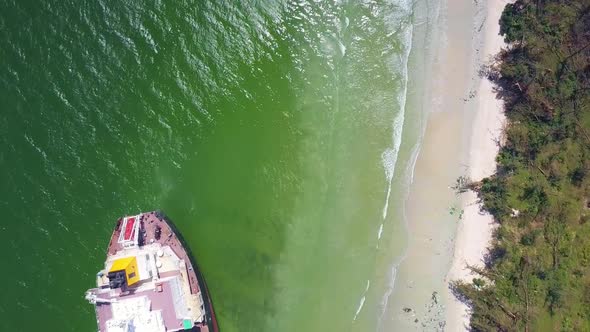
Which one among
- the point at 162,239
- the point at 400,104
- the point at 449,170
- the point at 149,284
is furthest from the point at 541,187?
the point at 149,284

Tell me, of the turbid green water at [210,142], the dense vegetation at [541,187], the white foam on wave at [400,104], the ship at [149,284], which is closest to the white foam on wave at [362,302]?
the turbid green water at [210,142]

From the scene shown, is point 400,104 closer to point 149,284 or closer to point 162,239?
point 162,239

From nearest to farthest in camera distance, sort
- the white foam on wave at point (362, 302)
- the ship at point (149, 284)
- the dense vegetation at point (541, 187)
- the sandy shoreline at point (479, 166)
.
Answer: the dense vegetation at point (541, 187), the ship at point (149, 284), the sandy shoreline at point (479, 166), the white foam on wave at point (362, 302)

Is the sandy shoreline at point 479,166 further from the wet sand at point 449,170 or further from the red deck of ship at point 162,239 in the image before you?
the red deck of ship at point 162,239

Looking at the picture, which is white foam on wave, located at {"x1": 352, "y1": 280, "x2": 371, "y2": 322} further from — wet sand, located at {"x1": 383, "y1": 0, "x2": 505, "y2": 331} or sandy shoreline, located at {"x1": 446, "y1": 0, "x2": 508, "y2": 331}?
sandy shoreline, located at {"x1": 446, "y1": 0, "x2": 508, "y2": 331}

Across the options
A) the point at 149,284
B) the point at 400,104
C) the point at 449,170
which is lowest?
the point at 149,284
